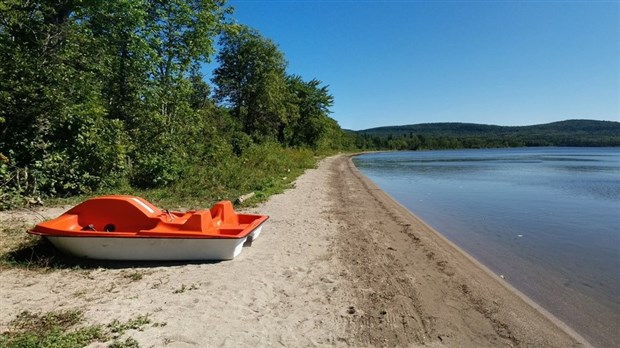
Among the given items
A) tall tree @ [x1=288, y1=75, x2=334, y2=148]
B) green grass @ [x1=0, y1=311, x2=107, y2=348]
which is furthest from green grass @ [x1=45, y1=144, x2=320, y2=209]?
tall tree @ [x1=288, y1=75, x2=334, y2=148]

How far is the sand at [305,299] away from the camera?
161 inches

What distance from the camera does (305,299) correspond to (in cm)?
501

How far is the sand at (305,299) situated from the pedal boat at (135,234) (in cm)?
22

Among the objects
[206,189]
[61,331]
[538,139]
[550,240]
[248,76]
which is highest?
[248,76]

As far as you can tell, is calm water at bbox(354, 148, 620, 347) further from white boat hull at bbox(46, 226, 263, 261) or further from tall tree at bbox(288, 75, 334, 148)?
tall tree at bbox(288, 75, 334, 148)

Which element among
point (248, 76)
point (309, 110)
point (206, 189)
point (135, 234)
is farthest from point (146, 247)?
point (309, 110)

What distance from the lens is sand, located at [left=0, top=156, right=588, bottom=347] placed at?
4098 mm

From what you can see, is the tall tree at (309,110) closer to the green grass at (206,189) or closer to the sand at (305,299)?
the green grass at (206,189)

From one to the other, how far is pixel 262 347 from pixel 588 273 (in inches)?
258

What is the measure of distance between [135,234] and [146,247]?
0.28 metres

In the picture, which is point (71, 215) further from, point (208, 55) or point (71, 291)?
point (208, 55)

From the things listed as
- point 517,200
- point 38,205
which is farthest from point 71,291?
point 517,200

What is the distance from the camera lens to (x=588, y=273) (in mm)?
7117

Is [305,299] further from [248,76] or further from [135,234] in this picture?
[248,76]
